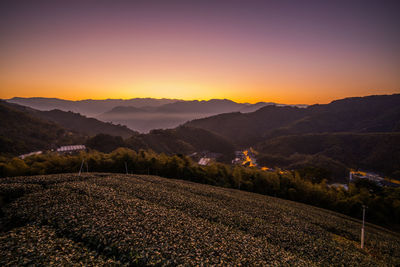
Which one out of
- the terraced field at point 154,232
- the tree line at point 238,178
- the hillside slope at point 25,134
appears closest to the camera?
the terraced field at point 154,232

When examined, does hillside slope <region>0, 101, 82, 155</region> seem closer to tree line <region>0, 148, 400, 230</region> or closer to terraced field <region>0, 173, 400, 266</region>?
tree line <region>0, 148, 400, 230</region>

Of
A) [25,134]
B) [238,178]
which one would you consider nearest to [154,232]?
[238,178]

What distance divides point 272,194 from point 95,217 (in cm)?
5370

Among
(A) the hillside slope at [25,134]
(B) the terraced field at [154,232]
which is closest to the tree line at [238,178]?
(B) the terraced field at [154,232]

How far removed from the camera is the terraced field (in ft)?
58.2

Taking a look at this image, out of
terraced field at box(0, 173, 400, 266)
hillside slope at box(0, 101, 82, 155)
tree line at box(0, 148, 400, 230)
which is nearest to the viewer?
terraced field at box(0, 173, 400, 266)

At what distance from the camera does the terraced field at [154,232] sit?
17.7 metres

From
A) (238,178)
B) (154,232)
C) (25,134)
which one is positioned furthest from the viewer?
(25,134)

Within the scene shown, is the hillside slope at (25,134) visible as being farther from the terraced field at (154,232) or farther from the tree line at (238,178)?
the terraced field at (154,232)

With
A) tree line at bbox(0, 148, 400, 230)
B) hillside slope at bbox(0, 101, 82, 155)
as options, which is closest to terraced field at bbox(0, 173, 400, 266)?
tree line at bbox(0, 148, 400, 230)

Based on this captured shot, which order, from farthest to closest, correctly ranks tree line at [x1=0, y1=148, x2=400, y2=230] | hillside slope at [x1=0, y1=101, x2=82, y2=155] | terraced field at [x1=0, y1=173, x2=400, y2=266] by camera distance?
hillside slope at [x1=0, y1=101, x2=82, y2=155]
tree line at [x1=0, y1=148, x2=400, y2=230]
terraced field at [x1=0, y1=173, x2=400, y2=266]

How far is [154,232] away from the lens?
70.6ft

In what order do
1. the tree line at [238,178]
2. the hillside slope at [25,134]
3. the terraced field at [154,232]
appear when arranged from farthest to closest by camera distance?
the hillside slope at [25,134] < the tree line at [238,178] < the terraced field at [154,232]

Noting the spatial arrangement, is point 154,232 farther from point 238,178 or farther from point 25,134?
point 25,134
